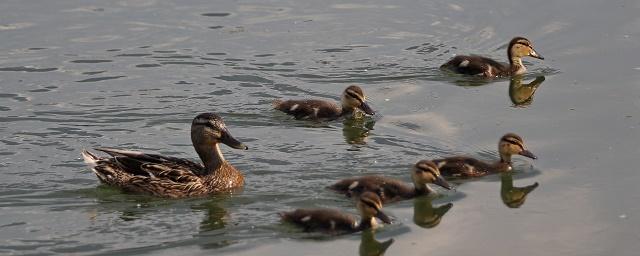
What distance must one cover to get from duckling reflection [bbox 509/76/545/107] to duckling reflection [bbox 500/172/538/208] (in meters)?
2.14

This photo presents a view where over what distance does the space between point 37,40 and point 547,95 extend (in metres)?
4.69

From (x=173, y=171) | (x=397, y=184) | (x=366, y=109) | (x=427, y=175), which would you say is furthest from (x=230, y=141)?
(x=366, y=109)

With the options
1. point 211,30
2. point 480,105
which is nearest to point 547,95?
point 480,105

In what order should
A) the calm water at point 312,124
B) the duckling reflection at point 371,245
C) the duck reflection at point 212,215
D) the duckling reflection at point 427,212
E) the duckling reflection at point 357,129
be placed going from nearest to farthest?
the duckling reflection at point 371,245 → the calm water at point 312,124 → the duck reflection at point 212,215 → the duckling reflection at point 427,212 → the duckling reflection at point 357,129

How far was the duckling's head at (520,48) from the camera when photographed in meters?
13.4

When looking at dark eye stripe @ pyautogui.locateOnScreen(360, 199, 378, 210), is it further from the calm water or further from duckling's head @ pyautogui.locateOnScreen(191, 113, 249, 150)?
duckling's head @ pyautogui.locateOnScreen(191, 113, 249, 150)

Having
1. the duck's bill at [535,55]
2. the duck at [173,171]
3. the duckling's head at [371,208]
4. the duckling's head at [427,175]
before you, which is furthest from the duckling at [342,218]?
the duck's bill at [535,55]

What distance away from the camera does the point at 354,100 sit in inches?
478

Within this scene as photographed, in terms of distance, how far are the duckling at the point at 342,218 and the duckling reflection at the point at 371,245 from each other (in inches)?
2.4

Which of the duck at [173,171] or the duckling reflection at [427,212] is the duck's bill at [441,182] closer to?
the duckling reflection at [427,212]

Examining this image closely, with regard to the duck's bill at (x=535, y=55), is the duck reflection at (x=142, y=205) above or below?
above

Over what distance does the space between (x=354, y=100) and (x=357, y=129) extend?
26 centimetres

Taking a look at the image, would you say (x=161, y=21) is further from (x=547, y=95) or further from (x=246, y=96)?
(x=547, y=95)

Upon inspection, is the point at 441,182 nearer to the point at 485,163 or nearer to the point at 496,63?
the point at 485,163
